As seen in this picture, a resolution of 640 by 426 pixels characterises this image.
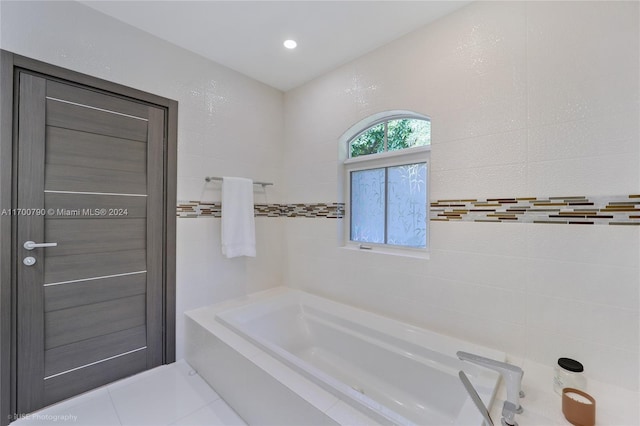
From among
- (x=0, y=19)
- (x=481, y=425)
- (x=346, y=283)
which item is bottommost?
(x=481, y=425)

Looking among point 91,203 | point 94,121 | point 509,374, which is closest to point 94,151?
point 94,121

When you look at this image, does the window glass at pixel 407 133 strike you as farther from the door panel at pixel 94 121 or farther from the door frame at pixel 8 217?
the door frame at pixel 8 217

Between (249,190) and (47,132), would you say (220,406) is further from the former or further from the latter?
(47,132)

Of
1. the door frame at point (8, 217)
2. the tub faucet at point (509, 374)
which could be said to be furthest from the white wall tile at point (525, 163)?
the door frame at point (8, 217)

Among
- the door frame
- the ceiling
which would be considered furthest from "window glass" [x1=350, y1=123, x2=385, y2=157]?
the door frame

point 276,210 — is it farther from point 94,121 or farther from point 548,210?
point 548,210

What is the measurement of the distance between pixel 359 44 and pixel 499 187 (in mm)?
1422

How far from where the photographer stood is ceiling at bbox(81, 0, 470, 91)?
1678 millimetres

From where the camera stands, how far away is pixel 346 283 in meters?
2.27

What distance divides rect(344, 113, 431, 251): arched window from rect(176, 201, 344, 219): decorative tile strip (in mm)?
153

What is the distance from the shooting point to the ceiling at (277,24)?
1.68m

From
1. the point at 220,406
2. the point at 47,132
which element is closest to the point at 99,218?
the point at 47,132

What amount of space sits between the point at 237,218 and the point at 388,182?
1.30m

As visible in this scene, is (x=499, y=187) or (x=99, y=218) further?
(x=99, y=218)
